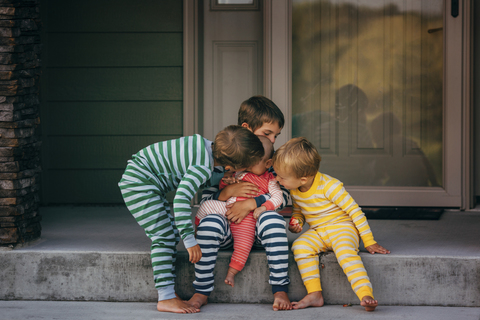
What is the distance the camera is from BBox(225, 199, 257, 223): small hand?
2.40 metres

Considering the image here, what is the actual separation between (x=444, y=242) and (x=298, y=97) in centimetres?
149

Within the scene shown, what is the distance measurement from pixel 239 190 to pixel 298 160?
12.7 inches

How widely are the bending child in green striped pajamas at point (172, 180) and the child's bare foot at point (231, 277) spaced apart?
0.60ft

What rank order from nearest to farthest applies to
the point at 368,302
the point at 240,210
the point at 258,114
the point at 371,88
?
1. the point at 368,302
2. the point at 240,210
3. the point at 258,114
4. the point at 371,88

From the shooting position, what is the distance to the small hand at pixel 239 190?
2463 millimetres

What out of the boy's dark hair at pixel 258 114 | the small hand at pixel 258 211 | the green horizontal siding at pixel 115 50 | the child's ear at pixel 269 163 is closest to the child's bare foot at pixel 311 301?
the small hand at pixel 258 211

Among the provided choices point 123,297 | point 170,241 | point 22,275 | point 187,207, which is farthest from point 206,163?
point 22,275

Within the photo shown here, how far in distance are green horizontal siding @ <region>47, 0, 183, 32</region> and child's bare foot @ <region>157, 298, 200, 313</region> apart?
80.4 inches

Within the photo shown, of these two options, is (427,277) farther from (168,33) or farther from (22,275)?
(168,33)

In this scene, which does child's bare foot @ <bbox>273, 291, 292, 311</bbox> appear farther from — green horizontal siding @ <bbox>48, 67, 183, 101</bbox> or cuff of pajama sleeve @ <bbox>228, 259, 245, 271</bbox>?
green horizontal siding @ <bbox>48, 67, 183, 101</bbox>

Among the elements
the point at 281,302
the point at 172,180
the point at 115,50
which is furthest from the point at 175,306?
the point at 115,50

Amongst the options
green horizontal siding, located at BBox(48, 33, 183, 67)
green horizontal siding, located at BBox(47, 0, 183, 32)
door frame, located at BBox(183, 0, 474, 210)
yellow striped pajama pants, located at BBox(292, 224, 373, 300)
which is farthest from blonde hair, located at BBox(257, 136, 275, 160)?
green horizontal siding, located at BBox(47, 0, 183, 32)

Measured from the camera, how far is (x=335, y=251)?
234 cm

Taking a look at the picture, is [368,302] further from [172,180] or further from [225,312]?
[172,180]
